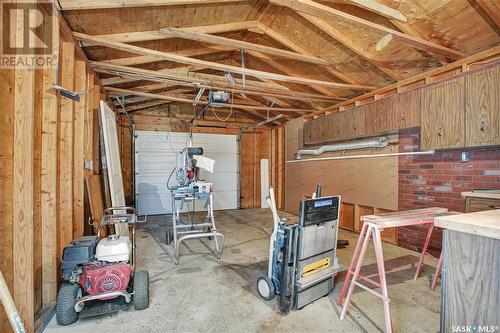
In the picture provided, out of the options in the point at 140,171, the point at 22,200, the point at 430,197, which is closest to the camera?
the point at 22,200

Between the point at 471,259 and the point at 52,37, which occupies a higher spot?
the point at 52,37

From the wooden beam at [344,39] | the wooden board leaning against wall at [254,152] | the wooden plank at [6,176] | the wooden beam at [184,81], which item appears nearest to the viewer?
the wooden plank at [6,176]

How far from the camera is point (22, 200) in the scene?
1.57 meters

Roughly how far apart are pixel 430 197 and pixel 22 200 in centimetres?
435

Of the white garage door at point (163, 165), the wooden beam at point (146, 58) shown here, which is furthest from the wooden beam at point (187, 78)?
the white garage door at point (163, 165)

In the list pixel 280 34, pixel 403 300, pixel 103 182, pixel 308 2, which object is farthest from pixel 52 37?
pixel 403 300

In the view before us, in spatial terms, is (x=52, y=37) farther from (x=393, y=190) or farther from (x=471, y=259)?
(x=393, y=190)

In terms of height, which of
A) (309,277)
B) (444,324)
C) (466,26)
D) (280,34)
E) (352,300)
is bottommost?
(352,300)

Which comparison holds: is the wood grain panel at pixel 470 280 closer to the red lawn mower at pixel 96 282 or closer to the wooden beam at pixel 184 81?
the red lawn mower at pixel 96 282

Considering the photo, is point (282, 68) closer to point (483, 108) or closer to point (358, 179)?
point (358, 179)

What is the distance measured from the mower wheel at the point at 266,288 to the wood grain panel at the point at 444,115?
265 centimetres

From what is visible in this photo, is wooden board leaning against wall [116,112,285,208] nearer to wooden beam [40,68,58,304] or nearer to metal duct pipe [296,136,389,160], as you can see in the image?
metal duct pipe [296,136,389,160]

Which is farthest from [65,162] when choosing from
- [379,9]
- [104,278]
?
[379,9]

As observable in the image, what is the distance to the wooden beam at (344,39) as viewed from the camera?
294 cm
